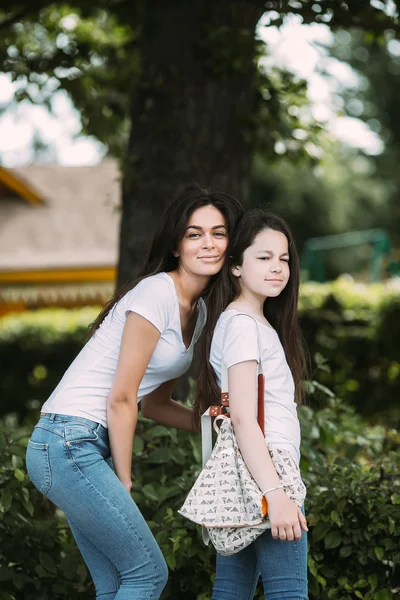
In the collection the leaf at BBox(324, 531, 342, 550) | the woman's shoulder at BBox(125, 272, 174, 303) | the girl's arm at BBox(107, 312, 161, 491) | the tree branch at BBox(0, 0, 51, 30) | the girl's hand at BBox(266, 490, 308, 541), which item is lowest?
the leaf at BBox(324, 531, 342, 550)

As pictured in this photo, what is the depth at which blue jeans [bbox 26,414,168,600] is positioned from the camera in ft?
8.57

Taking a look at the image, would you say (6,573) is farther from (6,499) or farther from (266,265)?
(266,265)

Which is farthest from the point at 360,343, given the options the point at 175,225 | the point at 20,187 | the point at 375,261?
the point at 20,187

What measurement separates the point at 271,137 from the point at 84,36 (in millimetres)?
2082

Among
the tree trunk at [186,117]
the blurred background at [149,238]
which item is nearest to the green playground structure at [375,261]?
the blurred background at [149,238]

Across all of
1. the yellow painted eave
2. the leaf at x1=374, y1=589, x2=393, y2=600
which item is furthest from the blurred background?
the yellow painted eave

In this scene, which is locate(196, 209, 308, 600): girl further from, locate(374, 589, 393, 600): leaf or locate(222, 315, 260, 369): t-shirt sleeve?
locate(374, 589, 393, 600): leaf

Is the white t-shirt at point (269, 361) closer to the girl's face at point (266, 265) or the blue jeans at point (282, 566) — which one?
the girl's face at point (266, 265)

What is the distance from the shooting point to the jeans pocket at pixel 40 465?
265 cm

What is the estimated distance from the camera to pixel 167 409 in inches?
124

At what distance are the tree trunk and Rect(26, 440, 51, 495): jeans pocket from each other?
3165 millimetres

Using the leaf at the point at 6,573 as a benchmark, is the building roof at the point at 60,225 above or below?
above

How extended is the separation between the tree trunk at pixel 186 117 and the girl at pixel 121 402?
2.85 metres

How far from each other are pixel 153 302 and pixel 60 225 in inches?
718
